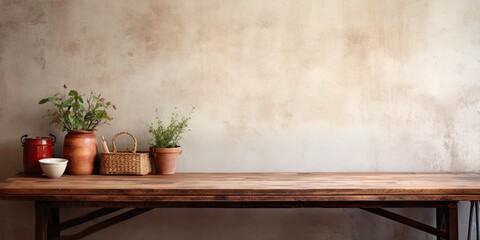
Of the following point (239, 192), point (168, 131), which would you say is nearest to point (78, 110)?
point (168, 131)

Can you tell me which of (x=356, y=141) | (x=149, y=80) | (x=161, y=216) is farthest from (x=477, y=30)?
(x=161, y=216)

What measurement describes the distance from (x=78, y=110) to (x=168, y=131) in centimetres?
67

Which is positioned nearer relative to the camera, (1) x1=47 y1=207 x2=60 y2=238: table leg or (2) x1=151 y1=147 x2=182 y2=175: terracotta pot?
(1) x1=47 y1=207 x2=60 y2=238: table leg

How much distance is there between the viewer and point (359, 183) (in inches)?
108

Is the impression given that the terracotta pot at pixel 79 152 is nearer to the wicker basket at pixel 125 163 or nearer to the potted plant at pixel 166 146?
the wicker basket at pixel 125 163

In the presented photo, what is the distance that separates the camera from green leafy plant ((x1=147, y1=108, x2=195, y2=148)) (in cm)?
313

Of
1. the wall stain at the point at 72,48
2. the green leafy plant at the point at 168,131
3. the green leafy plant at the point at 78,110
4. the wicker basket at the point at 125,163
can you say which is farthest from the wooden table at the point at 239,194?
the wall stain at the point at 72,48

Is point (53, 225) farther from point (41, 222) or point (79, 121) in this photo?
point (79, 121)

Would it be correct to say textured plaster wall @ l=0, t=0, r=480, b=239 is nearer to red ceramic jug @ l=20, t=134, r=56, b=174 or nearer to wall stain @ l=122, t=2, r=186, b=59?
wall stain @ l=122, t=2, r=186, b=59

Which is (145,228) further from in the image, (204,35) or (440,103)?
(440,103)

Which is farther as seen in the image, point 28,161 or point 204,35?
point 204,35

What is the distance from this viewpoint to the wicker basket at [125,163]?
3047mm

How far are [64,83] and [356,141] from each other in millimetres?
2116

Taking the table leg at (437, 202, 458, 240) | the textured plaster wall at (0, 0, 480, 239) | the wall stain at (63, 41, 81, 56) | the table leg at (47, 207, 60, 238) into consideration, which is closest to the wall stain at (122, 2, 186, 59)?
the textured plaster wall at (0, 0, 480, 239)
